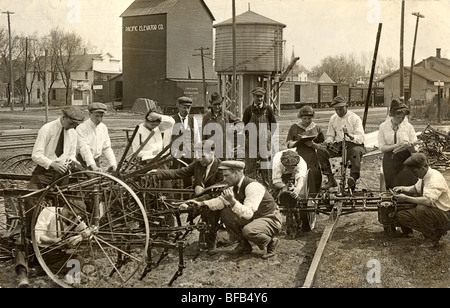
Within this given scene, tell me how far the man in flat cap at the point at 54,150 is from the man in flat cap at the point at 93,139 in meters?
0.32

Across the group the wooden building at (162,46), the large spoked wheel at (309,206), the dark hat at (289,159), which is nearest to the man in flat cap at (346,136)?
the large spoked wheel at (309,206)

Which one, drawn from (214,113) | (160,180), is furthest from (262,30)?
(160,180)

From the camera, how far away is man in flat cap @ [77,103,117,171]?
5594 millimetres

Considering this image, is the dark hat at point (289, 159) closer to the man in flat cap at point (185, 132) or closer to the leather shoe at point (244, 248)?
the leather shoe at point (244, 248)

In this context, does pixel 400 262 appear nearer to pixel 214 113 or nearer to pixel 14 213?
pixel 214 113

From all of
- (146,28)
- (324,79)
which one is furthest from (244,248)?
(324,79)

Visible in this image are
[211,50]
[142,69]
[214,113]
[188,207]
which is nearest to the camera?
[188,207]

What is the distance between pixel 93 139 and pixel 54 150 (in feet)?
2.19

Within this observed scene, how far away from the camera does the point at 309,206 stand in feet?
19.2

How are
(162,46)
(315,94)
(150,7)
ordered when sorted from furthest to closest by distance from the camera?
(315,94)
(162,46)
(150,7)

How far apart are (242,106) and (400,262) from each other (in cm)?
917

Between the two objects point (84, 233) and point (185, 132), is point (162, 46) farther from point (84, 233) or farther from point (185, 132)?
point (84, 233)
